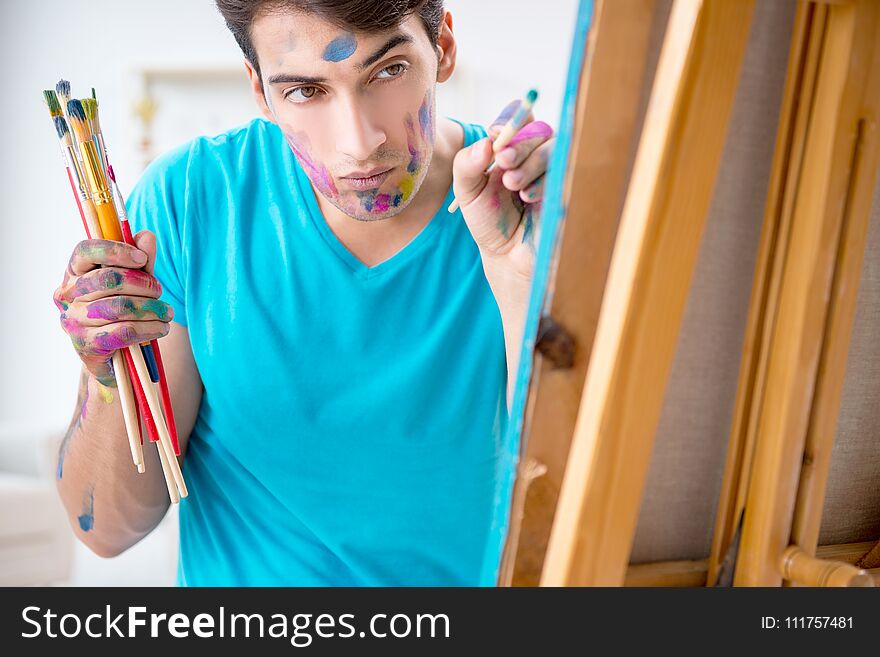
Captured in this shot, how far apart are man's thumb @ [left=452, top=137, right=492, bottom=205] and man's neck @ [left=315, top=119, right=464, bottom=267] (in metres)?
0.22

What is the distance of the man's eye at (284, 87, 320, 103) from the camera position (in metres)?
0.79

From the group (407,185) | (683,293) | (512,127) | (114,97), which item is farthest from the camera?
(114,97)

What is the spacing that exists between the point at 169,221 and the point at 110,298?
250 mm

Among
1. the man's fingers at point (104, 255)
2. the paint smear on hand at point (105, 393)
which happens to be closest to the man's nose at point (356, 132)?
the man's fingers at point (104, 255)

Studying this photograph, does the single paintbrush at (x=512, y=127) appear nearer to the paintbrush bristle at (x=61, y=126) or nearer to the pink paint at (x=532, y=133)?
the pink paint at (x=532, y=133)

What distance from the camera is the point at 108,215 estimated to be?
0.71 m

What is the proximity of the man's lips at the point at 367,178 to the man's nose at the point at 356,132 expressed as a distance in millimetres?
32

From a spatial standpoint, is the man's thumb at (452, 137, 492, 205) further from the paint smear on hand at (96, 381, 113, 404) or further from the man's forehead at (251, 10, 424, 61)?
the paint smear on hand at (96, 381, 113, 404)

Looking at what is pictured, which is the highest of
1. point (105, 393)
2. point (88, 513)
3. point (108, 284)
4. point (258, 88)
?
point (258, 88)

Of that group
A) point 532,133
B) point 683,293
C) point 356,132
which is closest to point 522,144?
point 532,133

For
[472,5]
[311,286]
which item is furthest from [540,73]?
[311,286]

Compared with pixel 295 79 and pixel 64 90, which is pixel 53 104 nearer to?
pixel 64 90

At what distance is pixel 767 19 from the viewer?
0.44 m

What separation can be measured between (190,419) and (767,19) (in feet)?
2.45
